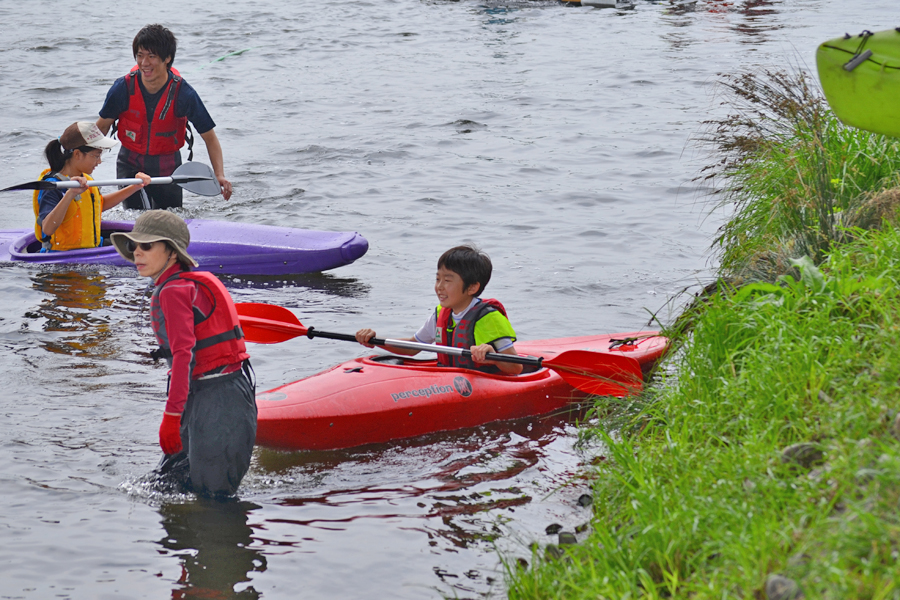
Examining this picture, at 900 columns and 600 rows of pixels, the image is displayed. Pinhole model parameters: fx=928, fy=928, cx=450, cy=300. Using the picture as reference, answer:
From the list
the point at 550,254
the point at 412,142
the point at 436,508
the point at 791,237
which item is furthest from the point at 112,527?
the point at 412,142

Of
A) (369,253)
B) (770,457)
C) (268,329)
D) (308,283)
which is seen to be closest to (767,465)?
(770,457)

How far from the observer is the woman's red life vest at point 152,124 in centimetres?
657

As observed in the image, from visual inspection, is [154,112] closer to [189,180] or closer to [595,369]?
[189,180]

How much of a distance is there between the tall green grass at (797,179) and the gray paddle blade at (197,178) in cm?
357

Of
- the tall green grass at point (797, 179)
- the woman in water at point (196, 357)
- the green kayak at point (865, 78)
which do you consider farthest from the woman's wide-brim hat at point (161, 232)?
the green kayak at point (865, 78)

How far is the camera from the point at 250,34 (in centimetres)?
1906

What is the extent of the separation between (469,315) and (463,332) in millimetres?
93

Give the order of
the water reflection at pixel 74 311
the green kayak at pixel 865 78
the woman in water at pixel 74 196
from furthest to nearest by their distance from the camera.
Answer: the woman in water at pixel 74 196
the water reflection at pixel 74 311
the green kayak at pixel 865 78

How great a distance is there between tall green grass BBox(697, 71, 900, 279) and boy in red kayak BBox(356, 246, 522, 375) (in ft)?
3.99

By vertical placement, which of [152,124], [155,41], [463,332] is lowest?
[463,332]

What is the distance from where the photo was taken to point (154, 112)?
259 inches

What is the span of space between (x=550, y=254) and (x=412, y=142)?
4.40 m

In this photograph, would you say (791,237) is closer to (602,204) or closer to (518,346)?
(518,346)

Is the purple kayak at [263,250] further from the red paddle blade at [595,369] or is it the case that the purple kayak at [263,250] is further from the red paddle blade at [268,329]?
the red paddle blade at [595,369]
